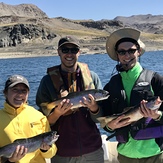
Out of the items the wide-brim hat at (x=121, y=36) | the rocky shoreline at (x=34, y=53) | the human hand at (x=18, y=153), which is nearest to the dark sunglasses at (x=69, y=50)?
the wide-brim hat at (x=121, y=36)

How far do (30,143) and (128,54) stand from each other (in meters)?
1.44

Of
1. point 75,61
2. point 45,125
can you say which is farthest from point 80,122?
point 75,61

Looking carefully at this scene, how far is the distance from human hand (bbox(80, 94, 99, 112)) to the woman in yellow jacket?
1.64ft

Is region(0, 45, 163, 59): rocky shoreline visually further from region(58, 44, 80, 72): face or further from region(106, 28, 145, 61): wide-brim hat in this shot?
region(106, 28, 145, 61): wide-brim hat

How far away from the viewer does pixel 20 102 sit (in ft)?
12.7

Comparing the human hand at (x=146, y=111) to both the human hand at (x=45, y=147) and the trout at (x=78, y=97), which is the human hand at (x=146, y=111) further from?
the human hand at (x=45, y=147)

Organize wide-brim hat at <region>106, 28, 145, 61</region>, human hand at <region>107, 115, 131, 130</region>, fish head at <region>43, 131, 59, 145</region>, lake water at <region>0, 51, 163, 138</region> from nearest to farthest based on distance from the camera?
fish head at <region>43, 131, 59, 145</region> → human hand at <region>107, 115, 131, 130</region> → wide-brim hat at <region>106, 28, 145, 61</region> → lake water at <region>0, 51, 163, 138</region>

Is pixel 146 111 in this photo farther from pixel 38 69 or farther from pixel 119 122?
pixel 38 69

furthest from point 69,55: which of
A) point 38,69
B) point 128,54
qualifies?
point 38,69

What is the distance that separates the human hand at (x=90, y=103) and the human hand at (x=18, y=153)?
0.92 meters

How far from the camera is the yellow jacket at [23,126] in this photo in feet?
12.3

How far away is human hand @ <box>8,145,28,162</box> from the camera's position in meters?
3.54

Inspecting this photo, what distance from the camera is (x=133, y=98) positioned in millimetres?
3900

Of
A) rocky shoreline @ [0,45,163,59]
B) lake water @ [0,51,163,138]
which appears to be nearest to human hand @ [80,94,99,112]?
lake water @ [0,51,163,138]
